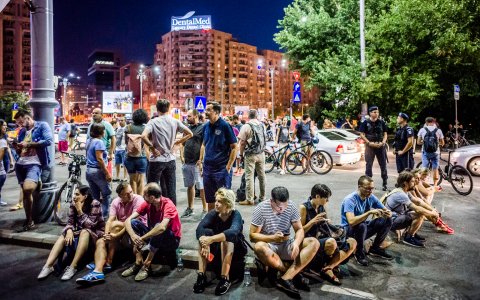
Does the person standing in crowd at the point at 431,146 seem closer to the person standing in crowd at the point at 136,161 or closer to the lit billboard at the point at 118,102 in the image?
the person standing in crowd at the point at 136,161

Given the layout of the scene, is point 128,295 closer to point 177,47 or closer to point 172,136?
point 172,136

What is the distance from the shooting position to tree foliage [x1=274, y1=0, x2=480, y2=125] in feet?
61.2

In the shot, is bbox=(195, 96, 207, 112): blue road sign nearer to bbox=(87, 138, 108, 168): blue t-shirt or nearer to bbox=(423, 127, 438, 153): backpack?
bbox=(423, 127, 438, 153): backpack

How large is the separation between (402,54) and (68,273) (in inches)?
768

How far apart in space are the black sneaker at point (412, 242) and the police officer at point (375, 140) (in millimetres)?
4034

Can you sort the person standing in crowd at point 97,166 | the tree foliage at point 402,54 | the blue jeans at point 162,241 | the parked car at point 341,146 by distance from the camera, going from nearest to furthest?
1. the blue jeans at point 162,241
2. the person standing in crowd at point 97,166
3. the parked car at point 341,146
4. the tree foliage at point 402,54

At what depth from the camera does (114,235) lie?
527 centimetres

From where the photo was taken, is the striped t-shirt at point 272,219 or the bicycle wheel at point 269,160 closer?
the striped t-shirt at point 272,219

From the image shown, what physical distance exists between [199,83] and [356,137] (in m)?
128

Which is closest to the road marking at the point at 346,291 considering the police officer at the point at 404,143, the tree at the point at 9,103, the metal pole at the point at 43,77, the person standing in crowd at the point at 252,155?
the person standing in crowd at the point at 252,155

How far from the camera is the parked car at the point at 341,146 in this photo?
568 inches

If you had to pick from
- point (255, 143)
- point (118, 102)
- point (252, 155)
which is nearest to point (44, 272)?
point (252, 155)

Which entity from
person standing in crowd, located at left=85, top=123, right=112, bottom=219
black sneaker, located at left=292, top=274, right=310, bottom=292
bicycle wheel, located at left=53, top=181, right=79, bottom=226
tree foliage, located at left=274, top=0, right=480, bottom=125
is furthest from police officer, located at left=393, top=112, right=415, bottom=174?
tree foliage, located at left=274, top=0, right=480, bottom=125

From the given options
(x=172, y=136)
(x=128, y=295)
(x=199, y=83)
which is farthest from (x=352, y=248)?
(x=199, y=83)
